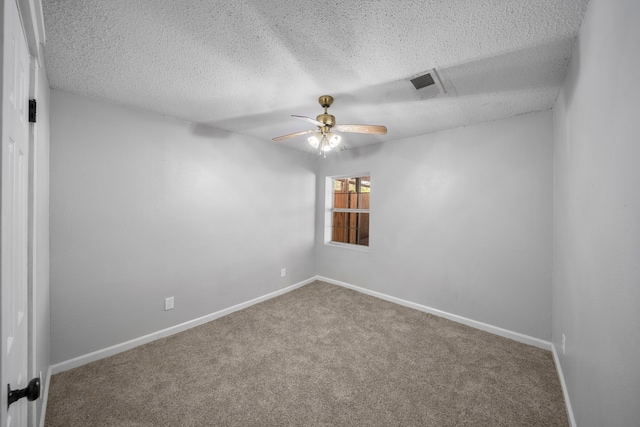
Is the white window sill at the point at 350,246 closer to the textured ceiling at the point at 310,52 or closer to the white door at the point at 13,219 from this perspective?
the textured ceiling at the point at 310,52

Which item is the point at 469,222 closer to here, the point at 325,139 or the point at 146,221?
the point at 325,139

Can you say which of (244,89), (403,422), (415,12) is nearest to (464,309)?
(403,422)

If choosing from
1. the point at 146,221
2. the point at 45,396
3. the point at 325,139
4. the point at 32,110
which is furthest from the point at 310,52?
the point at 45,396

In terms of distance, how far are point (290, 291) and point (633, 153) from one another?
359 cm

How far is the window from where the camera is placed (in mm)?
4188

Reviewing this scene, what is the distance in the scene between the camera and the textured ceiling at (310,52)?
3.96 feet

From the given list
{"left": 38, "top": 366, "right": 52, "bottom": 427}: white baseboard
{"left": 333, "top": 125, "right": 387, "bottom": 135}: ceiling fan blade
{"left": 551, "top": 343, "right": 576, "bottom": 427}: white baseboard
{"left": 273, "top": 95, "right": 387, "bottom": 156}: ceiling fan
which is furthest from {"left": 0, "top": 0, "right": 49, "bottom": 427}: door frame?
{"left": 551, "top": 343, "right": 576, "bottom": 427}: white baseboard

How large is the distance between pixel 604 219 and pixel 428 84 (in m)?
1.37

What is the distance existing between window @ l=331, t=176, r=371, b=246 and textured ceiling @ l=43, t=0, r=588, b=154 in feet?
6.39

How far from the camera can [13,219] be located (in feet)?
2.46

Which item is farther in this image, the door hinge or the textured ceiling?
the textured ceiling

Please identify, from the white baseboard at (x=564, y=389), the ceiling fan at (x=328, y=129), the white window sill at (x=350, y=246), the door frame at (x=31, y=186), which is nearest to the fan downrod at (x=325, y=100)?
the ceiling fan at (x=328, y=129)

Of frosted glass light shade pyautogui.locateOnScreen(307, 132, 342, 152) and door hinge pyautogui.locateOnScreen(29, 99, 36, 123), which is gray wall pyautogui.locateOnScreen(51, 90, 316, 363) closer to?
door hinge pyautogui.locateOnScreen(29, 99, 36, 123)

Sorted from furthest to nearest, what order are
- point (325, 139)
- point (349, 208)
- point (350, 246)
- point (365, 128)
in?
point (349, 208) < point (350, 246) < point (325, 139) < point (365, 128)
